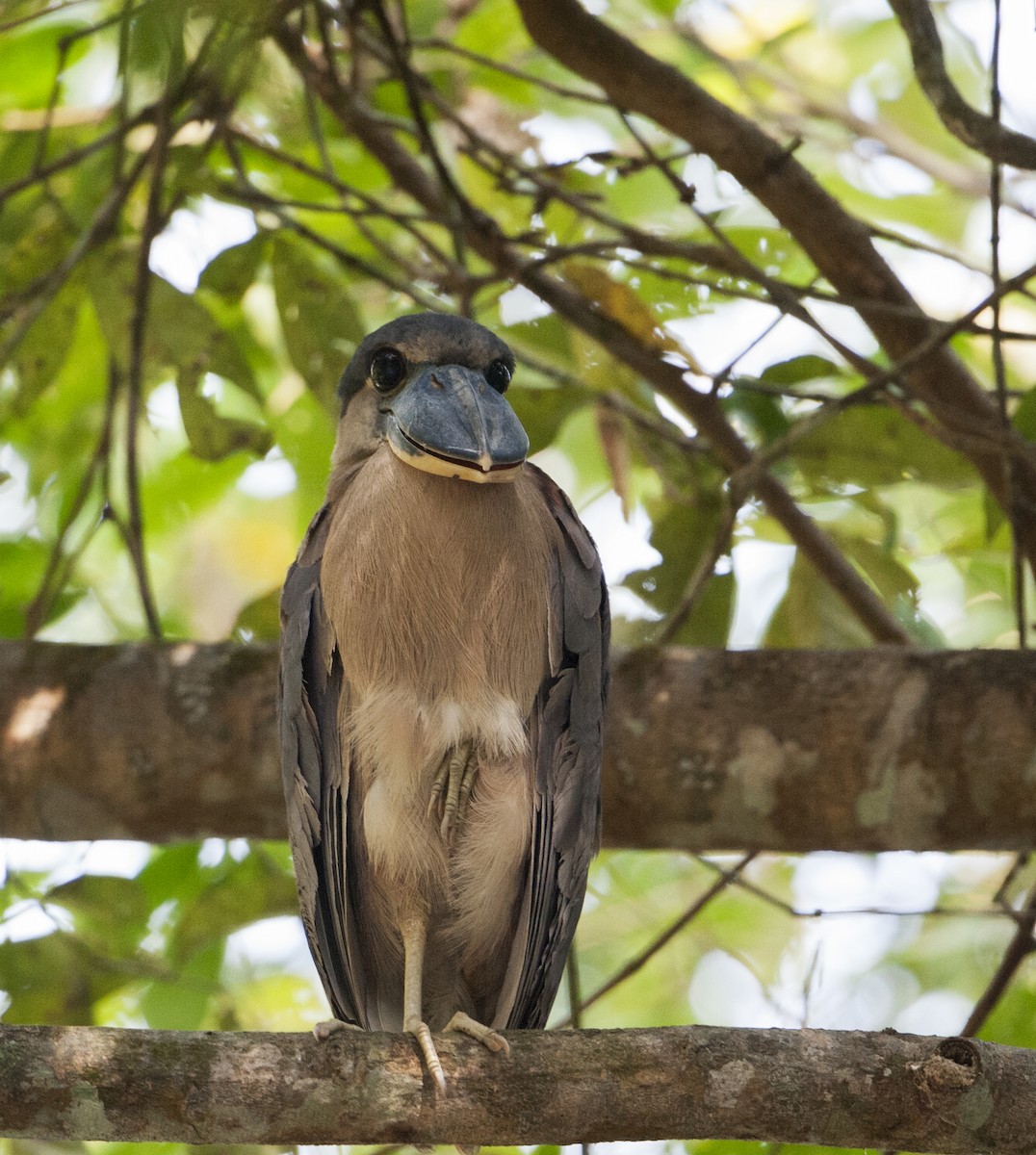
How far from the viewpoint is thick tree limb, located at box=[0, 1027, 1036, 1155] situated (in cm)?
202

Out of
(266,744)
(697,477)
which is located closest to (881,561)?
(697,477)

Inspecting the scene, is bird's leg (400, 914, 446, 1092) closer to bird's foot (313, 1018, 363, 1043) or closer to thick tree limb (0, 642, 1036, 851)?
bird's foot (313, 1018, 363, 1043)

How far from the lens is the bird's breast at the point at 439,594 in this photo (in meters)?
2.73

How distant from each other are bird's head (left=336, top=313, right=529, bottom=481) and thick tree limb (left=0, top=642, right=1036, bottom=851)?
33.2 inches

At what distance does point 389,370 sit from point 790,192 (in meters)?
1.20

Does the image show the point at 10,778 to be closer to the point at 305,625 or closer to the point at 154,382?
the point at 305,625

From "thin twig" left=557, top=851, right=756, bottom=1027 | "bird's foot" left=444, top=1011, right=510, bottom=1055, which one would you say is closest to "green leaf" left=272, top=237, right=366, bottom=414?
"thin twig" left=557, top=851, right=756, bottom=1027

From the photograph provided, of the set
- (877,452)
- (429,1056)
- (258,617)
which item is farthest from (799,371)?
(429,1056)

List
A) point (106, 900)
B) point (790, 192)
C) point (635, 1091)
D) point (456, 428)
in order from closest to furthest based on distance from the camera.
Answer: point (635, 1091)
point (456, 428)
point (790, 192)
point (106, 900)

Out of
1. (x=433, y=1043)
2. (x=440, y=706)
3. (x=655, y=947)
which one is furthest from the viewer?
(x=655, y=947)

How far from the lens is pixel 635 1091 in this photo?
81.8 inches

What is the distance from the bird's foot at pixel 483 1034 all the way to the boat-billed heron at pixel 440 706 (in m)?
0.25

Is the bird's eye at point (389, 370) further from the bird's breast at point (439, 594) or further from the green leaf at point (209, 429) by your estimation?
the green leaf at point (209, 429)

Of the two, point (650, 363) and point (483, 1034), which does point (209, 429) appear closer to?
point (650, 363)
